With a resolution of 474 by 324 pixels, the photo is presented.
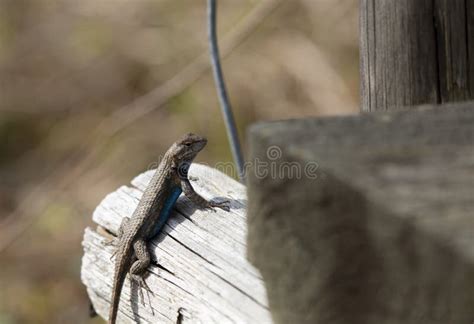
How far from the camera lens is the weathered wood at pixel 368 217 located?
106cm

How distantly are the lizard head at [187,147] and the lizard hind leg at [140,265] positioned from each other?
122 centimetres

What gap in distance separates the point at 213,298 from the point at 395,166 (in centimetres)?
120

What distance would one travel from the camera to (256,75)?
26.4ft

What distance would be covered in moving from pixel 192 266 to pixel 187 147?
214 cm

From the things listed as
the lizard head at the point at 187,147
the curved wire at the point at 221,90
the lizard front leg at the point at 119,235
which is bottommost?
the lizard front leg at the point at 119,235

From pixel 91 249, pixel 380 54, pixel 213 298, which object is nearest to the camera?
pixel 213 298

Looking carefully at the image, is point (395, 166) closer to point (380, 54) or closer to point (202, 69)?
point (380, 54)

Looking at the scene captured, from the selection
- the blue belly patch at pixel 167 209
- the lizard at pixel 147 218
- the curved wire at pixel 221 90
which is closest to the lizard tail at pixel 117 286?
the lizard at pixel 147 218

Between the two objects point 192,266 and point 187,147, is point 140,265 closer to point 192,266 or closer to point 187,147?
point 192,266

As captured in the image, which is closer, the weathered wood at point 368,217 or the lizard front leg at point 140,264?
the weathered wood at point 368,217

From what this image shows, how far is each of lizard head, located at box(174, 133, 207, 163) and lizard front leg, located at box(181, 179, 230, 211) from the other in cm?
A: 68

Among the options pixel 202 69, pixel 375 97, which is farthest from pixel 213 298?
pixel 202 69

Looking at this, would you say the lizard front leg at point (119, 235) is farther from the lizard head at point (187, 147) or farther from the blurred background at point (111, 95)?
the blurred background at point (111, 95)

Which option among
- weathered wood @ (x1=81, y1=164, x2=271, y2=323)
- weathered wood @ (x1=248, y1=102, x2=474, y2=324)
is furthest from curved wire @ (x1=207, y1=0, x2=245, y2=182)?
weathered wood @ (x1=248, y1=102, x2=474, y2=324)
